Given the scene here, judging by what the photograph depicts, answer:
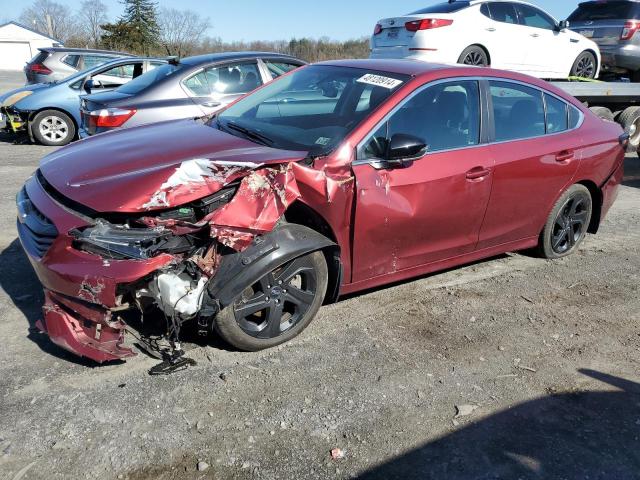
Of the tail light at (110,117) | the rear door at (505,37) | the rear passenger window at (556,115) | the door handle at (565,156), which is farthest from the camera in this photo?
the rear door at (505,37)

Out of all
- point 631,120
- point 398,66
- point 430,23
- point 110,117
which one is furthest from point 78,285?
point 631,120

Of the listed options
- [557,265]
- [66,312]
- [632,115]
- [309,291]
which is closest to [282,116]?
[309,291]

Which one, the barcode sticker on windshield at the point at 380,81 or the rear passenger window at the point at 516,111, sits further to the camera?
the rear passenger window at the point at 516,111

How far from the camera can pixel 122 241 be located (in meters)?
2.87

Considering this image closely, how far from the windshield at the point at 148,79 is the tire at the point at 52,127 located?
11.2ft

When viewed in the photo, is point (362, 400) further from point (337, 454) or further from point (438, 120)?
point (438, 120)

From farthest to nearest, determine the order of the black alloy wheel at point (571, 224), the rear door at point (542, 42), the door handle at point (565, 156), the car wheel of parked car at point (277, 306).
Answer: the rear door at point (542, 42) → the black alloy wheel at point (571, 224) → the door handle at point (565, 156) → the car wheel of parked car at point (277, 306)

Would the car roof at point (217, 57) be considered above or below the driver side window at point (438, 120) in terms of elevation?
above

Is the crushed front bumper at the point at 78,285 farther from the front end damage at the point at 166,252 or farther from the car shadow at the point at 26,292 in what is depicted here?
the car shadow at the point at 26,292

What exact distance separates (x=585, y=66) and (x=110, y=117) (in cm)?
872

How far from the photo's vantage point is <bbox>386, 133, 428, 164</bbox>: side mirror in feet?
11.5

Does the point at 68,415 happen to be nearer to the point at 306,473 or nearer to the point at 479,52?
the point at 306,473

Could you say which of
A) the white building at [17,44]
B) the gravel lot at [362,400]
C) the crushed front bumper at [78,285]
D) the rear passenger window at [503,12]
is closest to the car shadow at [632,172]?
the rear passenger window at [503,12]

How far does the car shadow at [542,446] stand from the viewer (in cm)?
254
